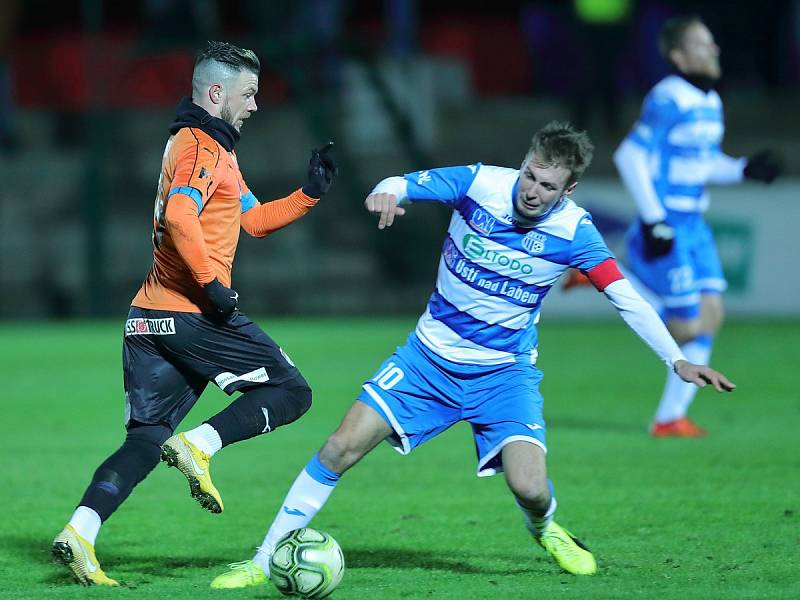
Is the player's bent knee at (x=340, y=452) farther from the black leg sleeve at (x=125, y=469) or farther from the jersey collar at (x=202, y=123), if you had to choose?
the jersey collar at (x=202, y=123)

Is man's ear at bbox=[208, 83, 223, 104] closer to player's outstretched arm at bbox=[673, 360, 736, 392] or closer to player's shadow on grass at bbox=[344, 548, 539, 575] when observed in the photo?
player's shadow on grass at bbox=[344, 548, 539, 575]

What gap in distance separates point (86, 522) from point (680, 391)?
15.6 ft

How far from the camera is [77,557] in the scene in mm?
5230

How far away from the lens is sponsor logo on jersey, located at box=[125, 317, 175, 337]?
5555 millimetres

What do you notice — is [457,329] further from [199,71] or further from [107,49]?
[107,49]

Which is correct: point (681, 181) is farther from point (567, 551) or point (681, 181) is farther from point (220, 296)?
point (220, 296)

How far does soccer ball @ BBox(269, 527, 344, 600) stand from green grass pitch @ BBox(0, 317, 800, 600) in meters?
0.15

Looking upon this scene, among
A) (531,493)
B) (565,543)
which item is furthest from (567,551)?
(531,493)

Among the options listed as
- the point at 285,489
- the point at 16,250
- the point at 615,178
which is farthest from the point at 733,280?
the point at 285,489

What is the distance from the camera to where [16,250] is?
18.6 metres

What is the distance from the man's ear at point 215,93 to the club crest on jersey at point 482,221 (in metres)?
1.10

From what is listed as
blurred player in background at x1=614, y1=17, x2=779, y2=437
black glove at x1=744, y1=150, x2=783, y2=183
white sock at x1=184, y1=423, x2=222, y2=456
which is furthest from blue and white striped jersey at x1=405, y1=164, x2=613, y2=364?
black glove at x1=744, y1=150, x2=783, y2=183

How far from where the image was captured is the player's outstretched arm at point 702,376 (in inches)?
202

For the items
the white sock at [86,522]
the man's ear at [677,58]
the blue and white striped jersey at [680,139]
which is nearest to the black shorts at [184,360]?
the white sock at [86,522]
